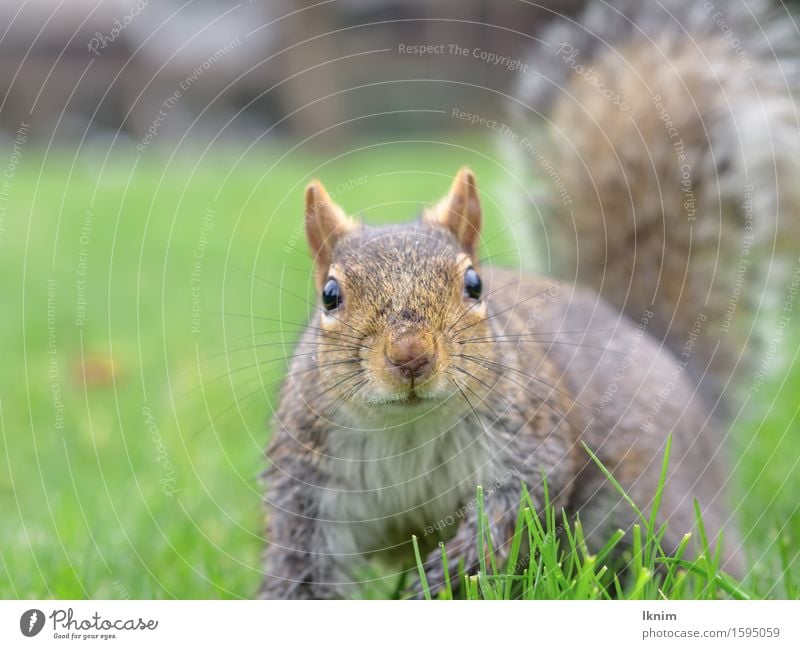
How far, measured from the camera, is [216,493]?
1744 mm

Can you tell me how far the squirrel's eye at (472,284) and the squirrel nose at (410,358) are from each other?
0.46 ft

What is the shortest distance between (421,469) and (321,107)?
4831 mm

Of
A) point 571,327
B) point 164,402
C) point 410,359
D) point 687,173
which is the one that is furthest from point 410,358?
point 164,402

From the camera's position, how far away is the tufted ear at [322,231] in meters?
1.21

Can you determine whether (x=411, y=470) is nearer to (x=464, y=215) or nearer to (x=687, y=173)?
(x=464, y=215)

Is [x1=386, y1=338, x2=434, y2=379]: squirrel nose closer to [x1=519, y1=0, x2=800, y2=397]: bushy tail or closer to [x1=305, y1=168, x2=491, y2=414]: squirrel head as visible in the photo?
[x1=305, y1=168, x2=491, y2=414]: squirrel head

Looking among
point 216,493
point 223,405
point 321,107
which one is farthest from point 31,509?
point 321,107

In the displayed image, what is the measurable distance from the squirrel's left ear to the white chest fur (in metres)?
0.22

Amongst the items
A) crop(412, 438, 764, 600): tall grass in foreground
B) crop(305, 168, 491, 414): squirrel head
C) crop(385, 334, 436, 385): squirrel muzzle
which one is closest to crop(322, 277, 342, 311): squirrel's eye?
crop(305, 168, 491, 414): squirrel head

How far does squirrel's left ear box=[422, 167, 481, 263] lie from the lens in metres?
1.21

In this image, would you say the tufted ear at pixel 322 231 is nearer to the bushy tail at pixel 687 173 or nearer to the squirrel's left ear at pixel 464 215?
the squirrel's left ear at pixel 464 215

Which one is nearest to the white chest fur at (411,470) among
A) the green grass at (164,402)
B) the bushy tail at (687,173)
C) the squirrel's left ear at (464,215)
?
the green grass at (164,402)

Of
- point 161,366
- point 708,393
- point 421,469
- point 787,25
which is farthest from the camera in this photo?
point 161,366
